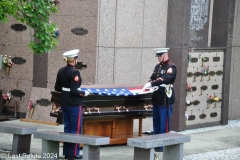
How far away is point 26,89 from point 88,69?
1797mm

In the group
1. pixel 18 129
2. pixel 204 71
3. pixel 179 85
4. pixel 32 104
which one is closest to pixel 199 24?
pixel 204 71

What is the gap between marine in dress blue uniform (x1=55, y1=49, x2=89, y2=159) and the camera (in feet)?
38.9

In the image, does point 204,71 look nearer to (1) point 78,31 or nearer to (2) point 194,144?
(2) point 194,144

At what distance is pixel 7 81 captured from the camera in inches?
655

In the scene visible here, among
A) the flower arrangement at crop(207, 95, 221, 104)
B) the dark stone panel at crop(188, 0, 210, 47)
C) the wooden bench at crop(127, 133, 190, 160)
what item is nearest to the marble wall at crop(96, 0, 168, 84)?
the dark stone panel at crop(188, 0, 210, 47)

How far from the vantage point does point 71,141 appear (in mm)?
11289

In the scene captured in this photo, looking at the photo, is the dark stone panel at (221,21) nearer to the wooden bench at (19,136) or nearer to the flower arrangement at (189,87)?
the flower arrangement at (189,87)

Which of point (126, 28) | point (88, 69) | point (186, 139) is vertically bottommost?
point (186, 139)

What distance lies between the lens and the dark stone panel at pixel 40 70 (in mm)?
16031

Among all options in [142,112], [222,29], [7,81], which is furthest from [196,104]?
[7,81]

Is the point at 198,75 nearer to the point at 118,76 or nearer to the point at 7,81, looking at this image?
the point at 118,76

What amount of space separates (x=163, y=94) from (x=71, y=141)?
253cm

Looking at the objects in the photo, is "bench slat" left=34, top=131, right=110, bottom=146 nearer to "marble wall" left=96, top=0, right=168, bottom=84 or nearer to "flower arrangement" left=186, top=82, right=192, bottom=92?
"marble wall" left=96, top=0, right=168, bottom=84

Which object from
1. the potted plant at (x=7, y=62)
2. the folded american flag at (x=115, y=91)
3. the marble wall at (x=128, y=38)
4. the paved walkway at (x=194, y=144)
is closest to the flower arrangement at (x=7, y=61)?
the potted plant at (x=7, y=62)
